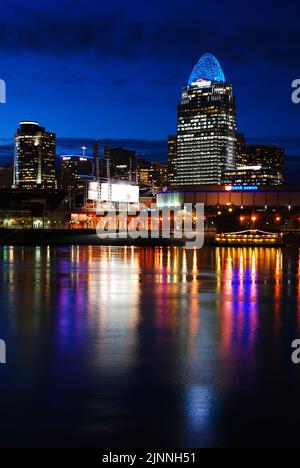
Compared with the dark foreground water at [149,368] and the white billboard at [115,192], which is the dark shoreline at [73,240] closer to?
the white billboard at [115,192]

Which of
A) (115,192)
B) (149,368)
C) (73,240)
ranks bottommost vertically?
(149,368)

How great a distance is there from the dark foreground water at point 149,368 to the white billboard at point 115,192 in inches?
3042

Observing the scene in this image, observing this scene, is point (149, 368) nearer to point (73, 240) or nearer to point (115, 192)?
point (73, 240)

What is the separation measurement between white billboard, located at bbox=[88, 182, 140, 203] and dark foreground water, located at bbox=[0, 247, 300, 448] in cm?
7726

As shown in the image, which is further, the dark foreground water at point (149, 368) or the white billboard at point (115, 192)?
the white billboard at point (115, 192)

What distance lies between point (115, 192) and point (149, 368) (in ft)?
319

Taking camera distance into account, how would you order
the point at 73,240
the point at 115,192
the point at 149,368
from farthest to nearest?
the point at 115,192 → the point at 73,240 → the point at 149,368

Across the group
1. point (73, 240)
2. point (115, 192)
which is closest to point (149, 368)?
point (73, 240)

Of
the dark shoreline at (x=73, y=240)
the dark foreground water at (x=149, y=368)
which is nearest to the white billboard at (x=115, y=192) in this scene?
the dark shoreline at (x=73, y=240)

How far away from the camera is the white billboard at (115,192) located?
95875mm

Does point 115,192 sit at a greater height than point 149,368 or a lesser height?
greater

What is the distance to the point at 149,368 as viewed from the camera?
30.8 ft

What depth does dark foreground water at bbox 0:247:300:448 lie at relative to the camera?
6773mm

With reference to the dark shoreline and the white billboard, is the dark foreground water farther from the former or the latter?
the white billboard
